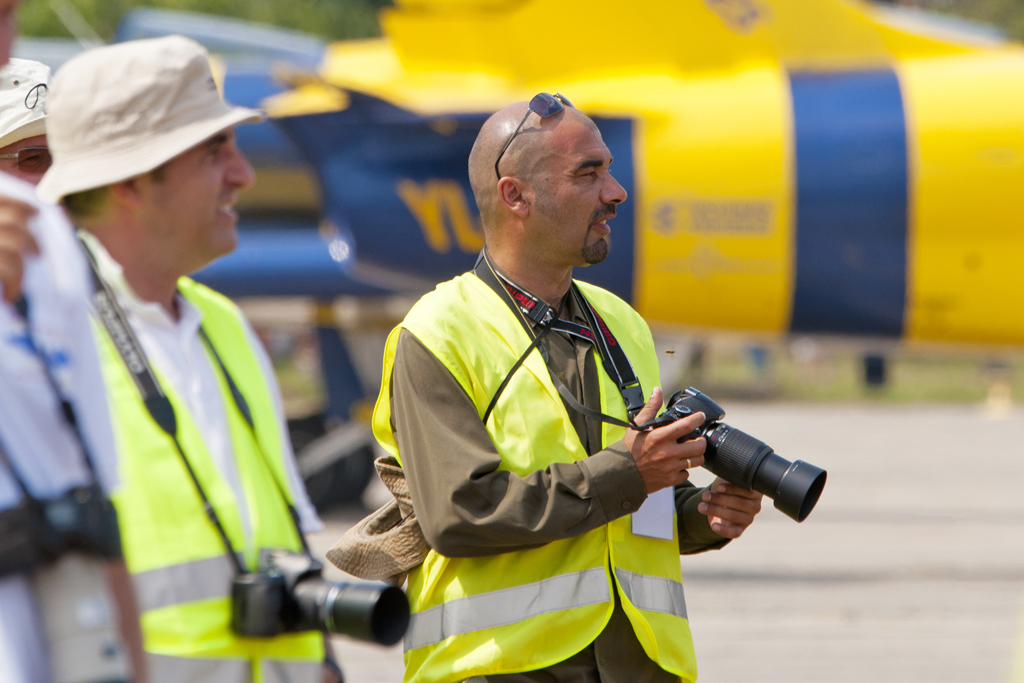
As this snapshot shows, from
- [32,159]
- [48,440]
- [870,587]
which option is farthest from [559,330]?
[870,587]

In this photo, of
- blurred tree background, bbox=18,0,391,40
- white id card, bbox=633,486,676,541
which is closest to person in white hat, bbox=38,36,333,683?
white id card, bbox=633,486,676,541

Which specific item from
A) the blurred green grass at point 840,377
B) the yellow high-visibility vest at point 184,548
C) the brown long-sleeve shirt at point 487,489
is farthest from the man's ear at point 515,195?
the blurred green grass at point 840,377

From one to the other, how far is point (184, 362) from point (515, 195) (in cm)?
81

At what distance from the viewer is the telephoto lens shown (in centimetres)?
214

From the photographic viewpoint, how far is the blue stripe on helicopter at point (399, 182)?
7219 millimetres

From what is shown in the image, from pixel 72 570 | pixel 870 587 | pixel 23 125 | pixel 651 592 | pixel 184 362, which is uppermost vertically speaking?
pixel 23 125

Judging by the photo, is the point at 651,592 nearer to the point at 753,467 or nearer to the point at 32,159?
the point at 753,467

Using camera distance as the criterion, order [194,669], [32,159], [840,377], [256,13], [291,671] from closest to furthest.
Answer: [194,669], [291,671], [32,159], [840,377], [256,13]

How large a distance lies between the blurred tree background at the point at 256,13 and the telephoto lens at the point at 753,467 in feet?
82.6

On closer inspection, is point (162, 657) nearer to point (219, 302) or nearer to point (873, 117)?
point (219, 302)

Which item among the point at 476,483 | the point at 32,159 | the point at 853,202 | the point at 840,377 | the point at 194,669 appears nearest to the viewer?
the point at 194,669

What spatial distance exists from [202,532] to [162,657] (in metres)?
0.17

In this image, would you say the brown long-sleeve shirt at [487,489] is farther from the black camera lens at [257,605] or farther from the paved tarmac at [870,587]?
the paved tarmac at [870,587]

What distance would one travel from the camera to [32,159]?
2.26 metres
